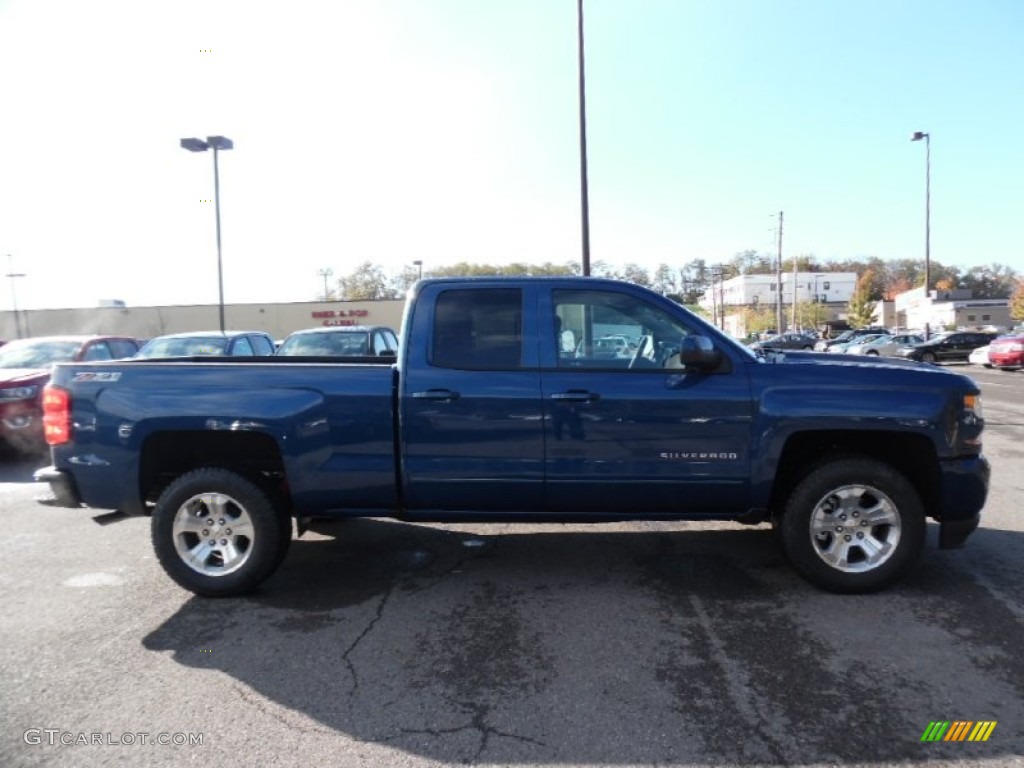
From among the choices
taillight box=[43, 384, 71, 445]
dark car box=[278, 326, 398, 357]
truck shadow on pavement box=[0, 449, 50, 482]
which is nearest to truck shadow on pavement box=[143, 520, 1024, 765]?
taillight box=[43, 384, 71, 445]

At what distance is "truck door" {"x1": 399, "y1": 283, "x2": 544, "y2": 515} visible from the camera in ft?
13.9

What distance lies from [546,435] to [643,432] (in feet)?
1.91

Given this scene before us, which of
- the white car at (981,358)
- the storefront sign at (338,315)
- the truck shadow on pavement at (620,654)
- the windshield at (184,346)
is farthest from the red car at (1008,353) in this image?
the storefront sign at (338,315)

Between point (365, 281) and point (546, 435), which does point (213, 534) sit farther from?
point (365, 281)

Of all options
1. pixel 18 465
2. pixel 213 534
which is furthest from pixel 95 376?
pixel 18 465

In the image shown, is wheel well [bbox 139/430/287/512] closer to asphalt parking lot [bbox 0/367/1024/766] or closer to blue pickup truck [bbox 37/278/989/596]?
blue pickup truck [bbox 37/278/989/596]

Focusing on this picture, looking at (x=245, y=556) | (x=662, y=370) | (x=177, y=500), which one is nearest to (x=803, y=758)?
(x=662, y=370)

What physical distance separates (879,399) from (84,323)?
204ft

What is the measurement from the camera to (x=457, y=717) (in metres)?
3.06

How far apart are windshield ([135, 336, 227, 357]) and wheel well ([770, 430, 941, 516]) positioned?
9.39 metres

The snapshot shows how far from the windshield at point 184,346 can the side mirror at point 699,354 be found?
359 inches

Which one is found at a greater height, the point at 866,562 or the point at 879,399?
the point at 879,399

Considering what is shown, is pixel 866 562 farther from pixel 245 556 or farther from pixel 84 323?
pixel 84 323

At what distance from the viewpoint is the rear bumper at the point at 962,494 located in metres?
4.20
